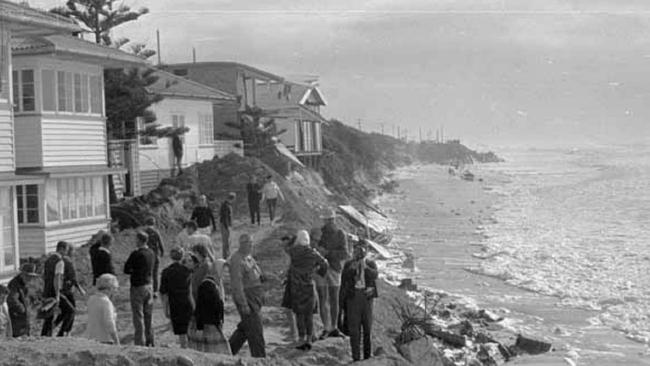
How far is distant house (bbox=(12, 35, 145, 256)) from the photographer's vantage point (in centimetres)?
2039

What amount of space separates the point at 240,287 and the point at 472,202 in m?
57.5

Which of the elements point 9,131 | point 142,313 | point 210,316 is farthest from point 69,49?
point 210,316

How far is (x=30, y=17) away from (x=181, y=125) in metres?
16.8

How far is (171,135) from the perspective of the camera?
102 ft

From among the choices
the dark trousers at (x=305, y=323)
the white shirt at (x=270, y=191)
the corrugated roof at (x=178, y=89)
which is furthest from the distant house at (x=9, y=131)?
the corrugated roof at (x=178, y=89)

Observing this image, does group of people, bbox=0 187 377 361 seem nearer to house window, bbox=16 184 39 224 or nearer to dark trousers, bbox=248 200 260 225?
house window, bbox=16 184 39 224

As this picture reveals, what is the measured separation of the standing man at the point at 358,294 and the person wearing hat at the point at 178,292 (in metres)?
2.22

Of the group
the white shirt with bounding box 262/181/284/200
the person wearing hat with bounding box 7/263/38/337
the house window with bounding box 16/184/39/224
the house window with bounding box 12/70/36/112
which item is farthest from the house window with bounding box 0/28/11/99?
the white shirt with bounding box 262/181/284/200

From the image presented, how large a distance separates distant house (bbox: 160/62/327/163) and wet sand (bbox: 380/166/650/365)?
7296mm

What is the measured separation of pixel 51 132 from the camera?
20.9 meters

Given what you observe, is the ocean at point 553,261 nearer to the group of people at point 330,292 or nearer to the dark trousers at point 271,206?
the dark trousers at point 271,206

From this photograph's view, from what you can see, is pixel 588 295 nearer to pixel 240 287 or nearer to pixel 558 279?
pixel 558 279

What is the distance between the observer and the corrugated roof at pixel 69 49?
19969 millimetres

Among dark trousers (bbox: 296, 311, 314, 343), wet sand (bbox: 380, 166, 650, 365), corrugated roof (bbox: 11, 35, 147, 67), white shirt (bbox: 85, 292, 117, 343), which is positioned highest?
corrugated roof (bbox: 11, 35, 147, 67)
